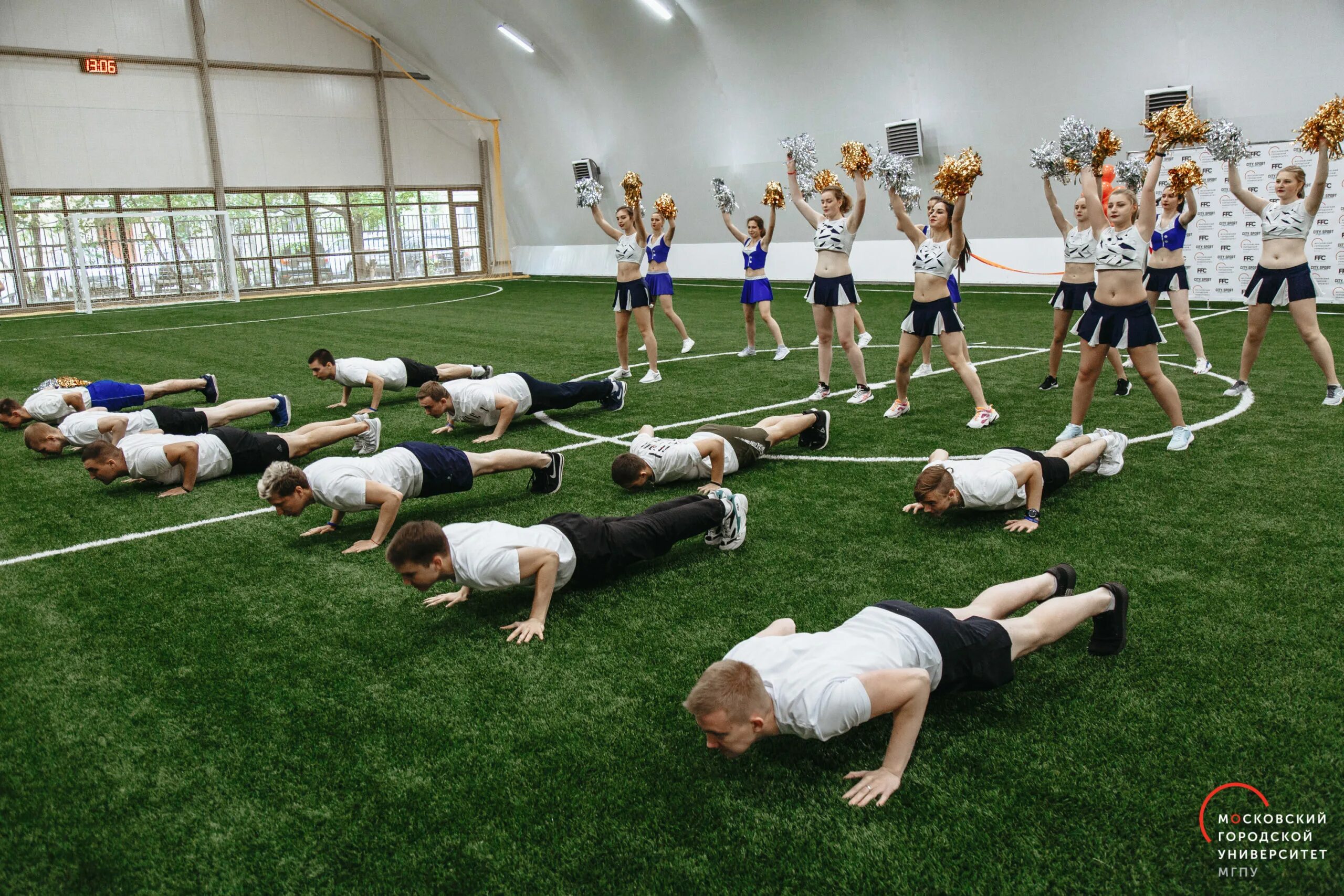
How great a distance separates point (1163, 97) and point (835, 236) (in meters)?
11.3

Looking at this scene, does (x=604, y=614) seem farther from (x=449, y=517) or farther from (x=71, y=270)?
(x=71, y=270)

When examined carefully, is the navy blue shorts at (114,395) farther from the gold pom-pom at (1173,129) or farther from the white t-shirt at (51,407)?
the gold pom-pom at (1173,129)

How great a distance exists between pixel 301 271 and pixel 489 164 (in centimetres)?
812

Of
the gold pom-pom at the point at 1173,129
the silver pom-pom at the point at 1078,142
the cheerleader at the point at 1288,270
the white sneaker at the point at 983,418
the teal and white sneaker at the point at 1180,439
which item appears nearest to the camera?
the gold pom-pom at the point at 1173,129

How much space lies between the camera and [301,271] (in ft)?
105

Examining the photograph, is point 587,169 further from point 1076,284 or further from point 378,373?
point 1076,284

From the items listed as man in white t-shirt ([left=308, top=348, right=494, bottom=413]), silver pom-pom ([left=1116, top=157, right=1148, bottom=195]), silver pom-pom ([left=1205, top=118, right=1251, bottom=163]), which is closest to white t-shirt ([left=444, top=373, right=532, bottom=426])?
man in white t-shirt ([left=308, top=348, right=494, bottom=413])

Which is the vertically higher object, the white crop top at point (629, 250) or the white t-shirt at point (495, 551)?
the white crop top at point (629, 250)

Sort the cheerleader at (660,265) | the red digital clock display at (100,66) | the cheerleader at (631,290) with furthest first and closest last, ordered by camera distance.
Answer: the red digital clock display at (100,66), the cheerleader at (660,265), the cheerleader at (631,290)

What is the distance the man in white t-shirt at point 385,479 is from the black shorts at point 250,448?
1.42 metres

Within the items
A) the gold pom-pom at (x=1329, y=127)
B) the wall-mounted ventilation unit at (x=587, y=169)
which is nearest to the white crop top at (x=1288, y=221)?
the gold pom-pom at (x=1329, y=127)

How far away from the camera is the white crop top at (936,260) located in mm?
7934

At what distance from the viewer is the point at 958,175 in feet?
23.8

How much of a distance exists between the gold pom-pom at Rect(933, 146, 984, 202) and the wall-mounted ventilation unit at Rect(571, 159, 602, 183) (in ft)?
72.6
